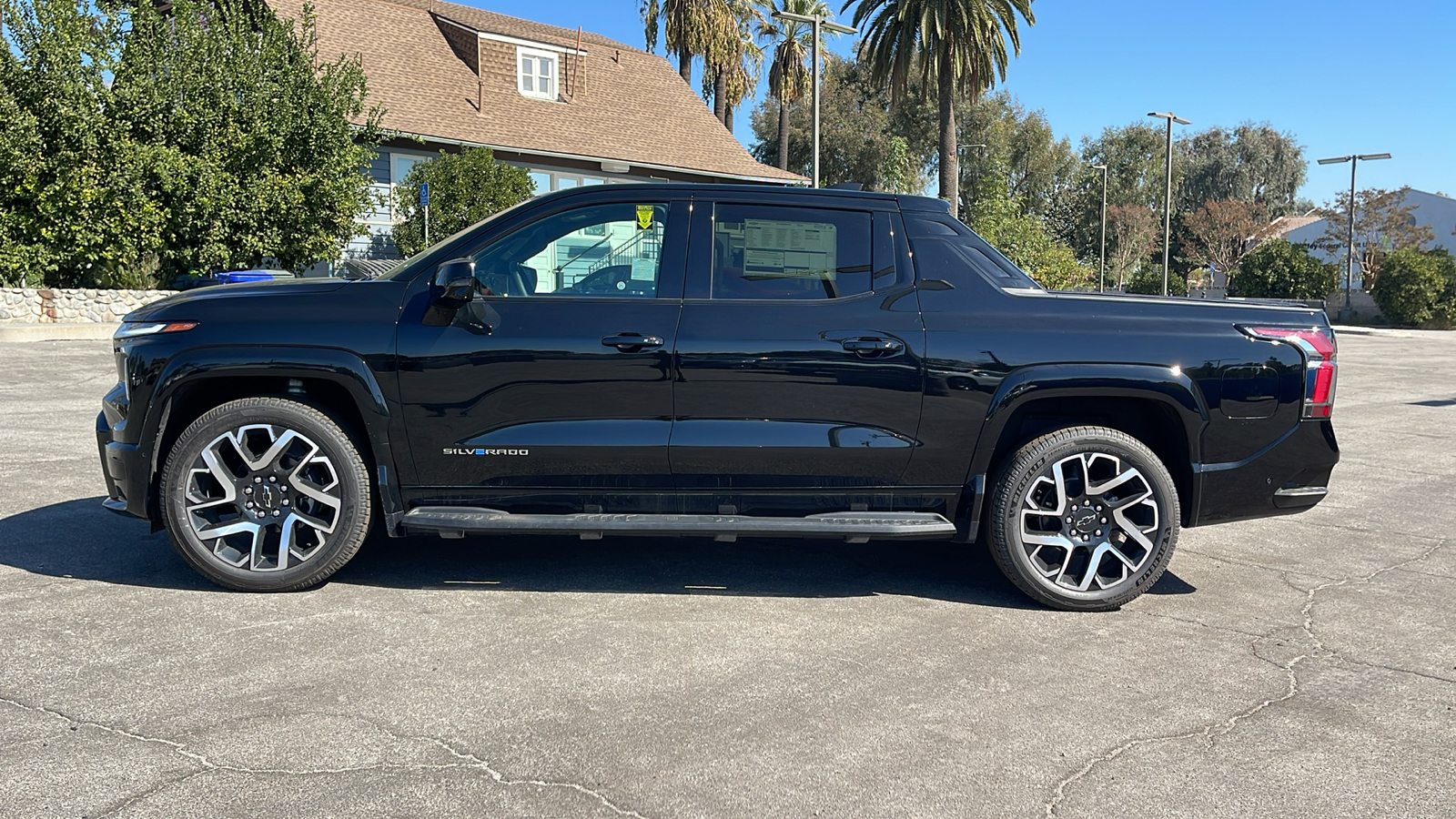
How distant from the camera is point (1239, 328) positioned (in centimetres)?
477

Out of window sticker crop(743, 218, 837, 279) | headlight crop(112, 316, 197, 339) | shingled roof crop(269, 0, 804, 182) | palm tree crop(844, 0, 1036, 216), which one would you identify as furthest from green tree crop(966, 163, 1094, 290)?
headlight crop(112, 316, 197, 339)

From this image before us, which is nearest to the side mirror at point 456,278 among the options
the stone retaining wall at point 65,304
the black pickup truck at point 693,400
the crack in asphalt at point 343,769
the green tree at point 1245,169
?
the black pickup truck at point 693,400

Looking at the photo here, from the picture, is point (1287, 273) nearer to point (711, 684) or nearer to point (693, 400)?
point (693, 400)

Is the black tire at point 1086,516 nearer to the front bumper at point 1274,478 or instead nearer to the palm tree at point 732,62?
the front bumper at point 1274,478

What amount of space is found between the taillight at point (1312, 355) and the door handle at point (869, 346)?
1.55 meters

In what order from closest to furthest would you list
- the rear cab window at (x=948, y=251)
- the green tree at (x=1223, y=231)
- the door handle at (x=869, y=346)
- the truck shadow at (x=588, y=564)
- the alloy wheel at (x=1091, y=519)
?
the door handle at (x=869, y=346)
the alloy wheel at (x=1091, y=519)
the rear cab window at (x=948, y=251)
the truck shadow at (x=588, y=564)
the green tree at (x=1223, y=231)

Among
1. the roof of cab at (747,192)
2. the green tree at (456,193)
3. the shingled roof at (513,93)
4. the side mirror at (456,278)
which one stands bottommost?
the side mirror at (456,278)

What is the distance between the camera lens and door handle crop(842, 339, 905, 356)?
4.66 metres

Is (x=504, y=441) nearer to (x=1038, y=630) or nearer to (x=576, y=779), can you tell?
(x=576, y=779)

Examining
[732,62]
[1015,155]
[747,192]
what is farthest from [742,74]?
[747,192]

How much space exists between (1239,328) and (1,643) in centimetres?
516

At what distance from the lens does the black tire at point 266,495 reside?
4.69m

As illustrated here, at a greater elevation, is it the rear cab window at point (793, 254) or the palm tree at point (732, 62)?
the palm tree at point (732, 62)

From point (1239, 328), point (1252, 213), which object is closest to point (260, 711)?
point (1239, 328)
